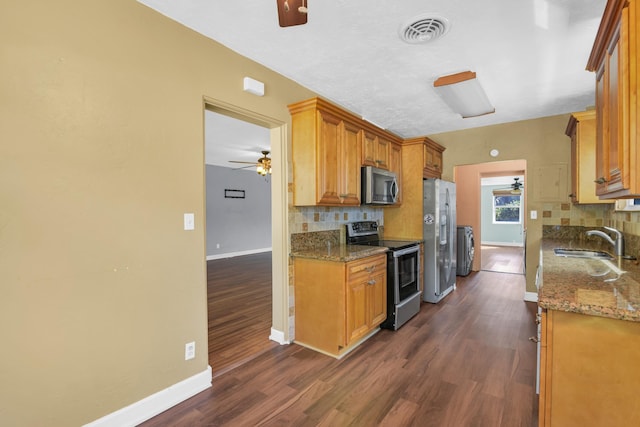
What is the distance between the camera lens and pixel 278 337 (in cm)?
290

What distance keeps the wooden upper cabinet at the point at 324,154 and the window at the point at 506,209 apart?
32.5ft

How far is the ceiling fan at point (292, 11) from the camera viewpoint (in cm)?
108

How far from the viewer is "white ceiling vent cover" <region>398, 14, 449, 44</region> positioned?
1.98 m

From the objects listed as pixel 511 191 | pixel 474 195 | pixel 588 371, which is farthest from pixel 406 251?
pixel 511 191

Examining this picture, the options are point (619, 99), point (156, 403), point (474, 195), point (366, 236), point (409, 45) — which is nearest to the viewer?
point (619, 99)

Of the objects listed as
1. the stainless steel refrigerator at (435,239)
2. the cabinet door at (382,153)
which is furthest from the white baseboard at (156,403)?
the stainless steel refrigerator at (435,239)

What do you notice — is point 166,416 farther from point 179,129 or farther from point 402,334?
point 402,334

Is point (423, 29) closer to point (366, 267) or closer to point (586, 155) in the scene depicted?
point (366, 267)

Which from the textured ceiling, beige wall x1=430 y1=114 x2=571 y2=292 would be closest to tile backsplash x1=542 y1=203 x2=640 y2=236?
beige wall x1=430 y1=114 x2=571 y2=292

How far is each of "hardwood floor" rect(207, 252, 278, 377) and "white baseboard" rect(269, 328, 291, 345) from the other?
4 cm

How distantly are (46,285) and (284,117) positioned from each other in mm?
2079

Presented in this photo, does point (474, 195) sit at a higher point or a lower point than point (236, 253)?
higher

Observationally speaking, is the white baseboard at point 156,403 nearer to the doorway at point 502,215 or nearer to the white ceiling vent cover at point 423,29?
the white ceiling vent cover at point 423,29

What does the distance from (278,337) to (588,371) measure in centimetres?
232
